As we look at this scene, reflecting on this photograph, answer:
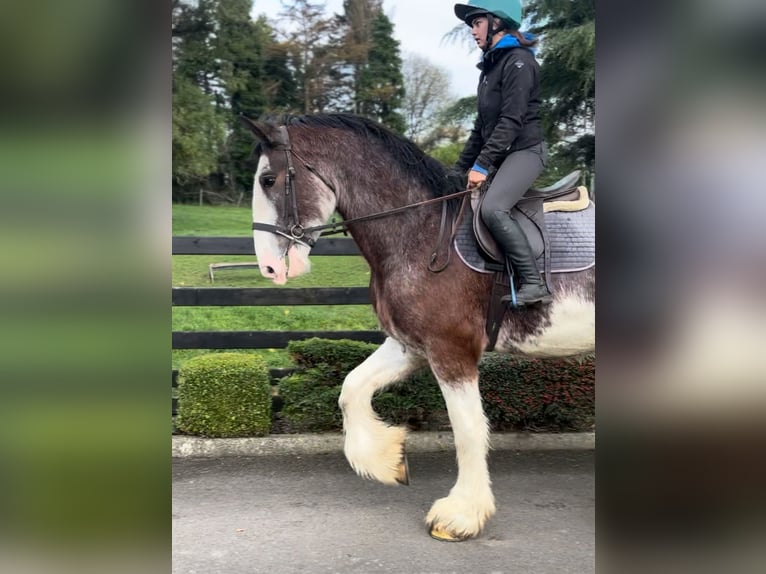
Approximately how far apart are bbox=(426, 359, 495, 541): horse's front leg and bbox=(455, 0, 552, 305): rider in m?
0.60

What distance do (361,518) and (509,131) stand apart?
8.08 ft

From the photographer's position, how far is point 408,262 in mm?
3484

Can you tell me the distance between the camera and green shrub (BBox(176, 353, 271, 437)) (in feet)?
16.1

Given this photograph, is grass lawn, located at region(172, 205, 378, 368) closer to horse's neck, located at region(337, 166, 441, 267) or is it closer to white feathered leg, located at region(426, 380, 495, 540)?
horse's neck, located at region(337, 166, 441, 267)

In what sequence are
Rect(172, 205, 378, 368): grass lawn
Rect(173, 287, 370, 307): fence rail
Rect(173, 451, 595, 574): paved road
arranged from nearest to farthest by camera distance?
1. Rect(173, 451, 595, 574): paved road
2. Rect(173, 287, 370, 307): fence rail
3. Rect(172, 205, 378, 368): grass lawn

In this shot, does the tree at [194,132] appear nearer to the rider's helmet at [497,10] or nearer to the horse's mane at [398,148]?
the horse's mane at [398,148]

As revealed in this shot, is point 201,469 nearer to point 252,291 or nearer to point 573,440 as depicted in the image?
point 252,291

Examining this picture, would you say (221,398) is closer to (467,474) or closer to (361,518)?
(361,518)

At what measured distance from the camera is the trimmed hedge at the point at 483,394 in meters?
5.04

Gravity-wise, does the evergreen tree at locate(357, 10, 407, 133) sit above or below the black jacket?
above

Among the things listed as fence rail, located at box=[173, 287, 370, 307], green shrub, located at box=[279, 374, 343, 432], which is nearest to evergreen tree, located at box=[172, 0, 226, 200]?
fence rail, located at box=[173, 287, 370, 307]

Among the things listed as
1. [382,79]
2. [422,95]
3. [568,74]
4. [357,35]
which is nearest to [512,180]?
[568,74]
